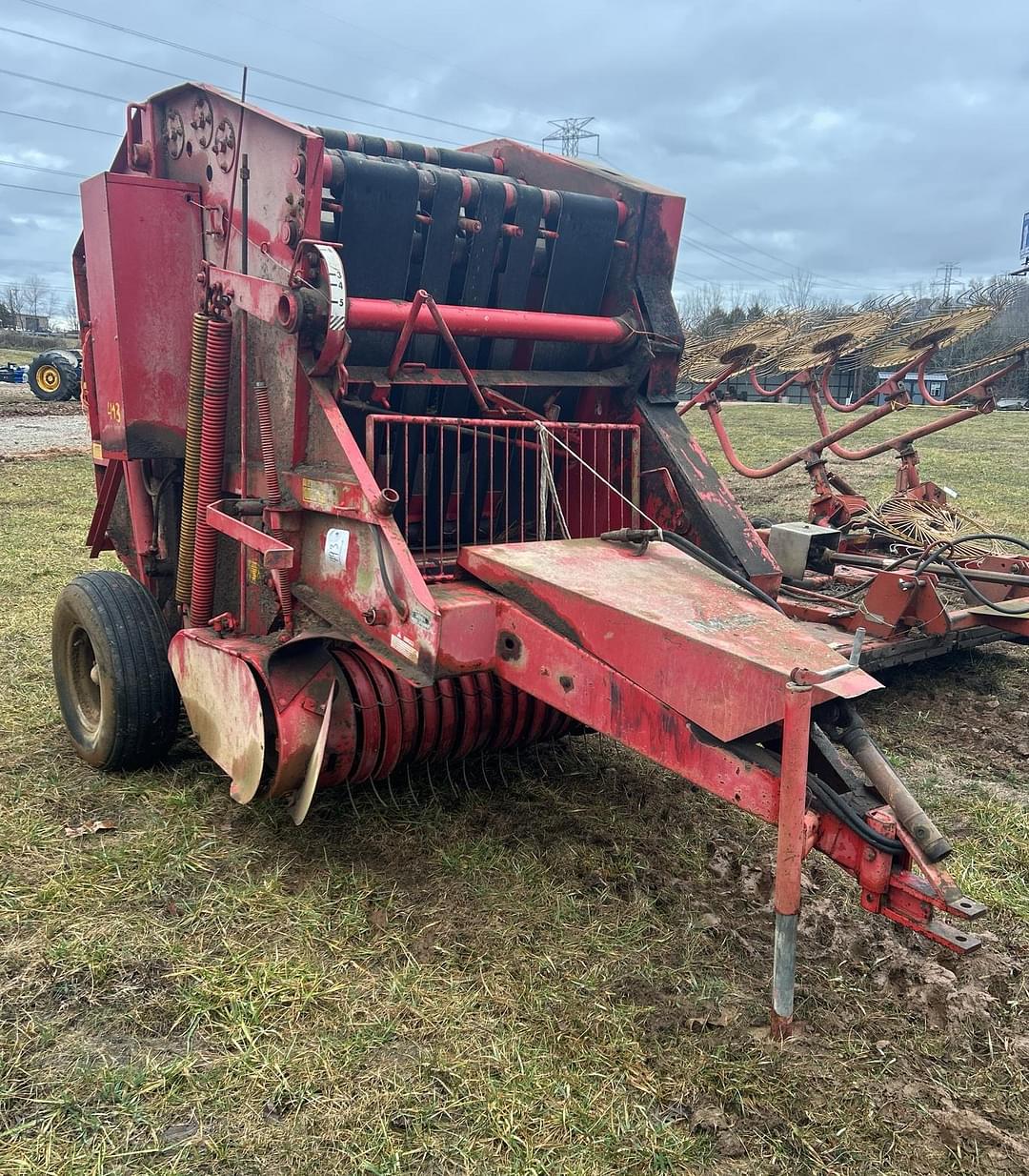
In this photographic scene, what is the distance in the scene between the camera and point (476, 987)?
270cm

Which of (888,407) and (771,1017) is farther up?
(888,407)

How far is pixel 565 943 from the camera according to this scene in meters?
2.90

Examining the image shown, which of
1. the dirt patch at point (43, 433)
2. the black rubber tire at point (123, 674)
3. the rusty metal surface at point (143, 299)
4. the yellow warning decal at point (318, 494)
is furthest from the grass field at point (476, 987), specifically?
the dirt patch at point (43, 433)

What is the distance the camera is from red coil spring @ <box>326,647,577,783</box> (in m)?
3.28

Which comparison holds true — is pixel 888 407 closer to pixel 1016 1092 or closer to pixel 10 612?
pixel 1016 1092

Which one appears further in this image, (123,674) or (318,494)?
(123,674)

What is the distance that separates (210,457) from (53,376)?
21.1 meters

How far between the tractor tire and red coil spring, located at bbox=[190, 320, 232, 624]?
20519mm

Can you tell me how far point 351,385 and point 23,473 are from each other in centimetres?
1073

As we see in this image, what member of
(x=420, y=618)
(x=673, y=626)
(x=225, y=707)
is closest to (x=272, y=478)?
(x=225, y=707)

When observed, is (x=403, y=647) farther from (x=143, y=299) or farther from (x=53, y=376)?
(x=53, y=376)

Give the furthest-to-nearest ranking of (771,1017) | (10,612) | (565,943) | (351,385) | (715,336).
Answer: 1. (715,336)
2. (10,612)
3. (351,385)
4. (565,943)
5. (771,1017)

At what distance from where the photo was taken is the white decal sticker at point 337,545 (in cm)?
309

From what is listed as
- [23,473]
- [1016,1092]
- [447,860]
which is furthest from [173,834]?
[23,473]
